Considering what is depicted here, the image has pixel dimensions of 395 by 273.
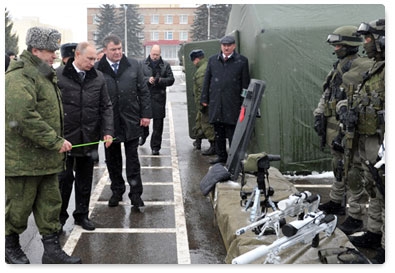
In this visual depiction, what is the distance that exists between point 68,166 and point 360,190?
2.96 metres

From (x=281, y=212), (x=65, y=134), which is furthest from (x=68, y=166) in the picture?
(x=281, y=212)

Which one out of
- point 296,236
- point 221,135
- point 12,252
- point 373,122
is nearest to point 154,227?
point 12,252

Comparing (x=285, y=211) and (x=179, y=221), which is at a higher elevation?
(x=285, y=211)

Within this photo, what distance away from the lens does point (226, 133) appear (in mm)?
7160

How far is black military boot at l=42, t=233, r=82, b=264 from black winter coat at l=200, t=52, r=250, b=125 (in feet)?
11.7

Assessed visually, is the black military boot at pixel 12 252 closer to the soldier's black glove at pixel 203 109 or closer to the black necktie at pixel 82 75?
the black necktie at pixel 82 75

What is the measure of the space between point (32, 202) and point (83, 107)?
3.55 ft

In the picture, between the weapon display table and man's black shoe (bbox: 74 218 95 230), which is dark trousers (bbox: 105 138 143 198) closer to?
man's black shoe (bbox: 74 218 95 230)

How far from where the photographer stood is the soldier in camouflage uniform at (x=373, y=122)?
3938 mm

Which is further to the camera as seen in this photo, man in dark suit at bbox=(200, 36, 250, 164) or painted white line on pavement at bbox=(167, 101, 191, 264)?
man in dark suit at bbox=(200, 36, 250, 164)

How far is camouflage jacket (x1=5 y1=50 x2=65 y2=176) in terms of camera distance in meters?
3.45

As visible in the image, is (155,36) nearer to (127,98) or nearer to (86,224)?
(127,98)

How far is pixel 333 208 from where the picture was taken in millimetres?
5227

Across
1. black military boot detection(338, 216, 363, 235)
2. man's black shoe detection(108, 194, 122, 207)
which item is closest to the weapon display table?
black military boot detection(338, 216, 363, 235)
